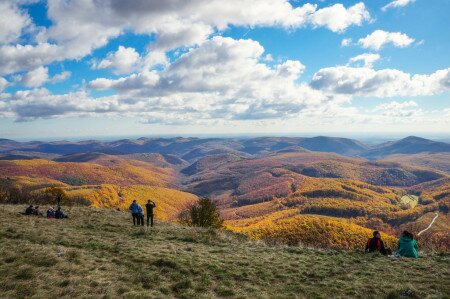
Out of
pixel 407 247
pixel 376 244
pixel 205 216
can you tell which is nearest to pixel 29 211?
pixel 205 216

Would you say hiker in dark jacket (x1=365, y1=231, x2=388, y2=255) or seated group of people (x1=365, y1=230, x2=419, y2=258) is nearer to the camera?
seated group of people (x1=365, y1=230, x2=419, y2=258)

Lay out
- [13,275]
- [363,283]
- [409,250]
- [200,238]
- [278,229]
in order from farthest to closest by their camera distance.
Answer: [278,229] < [200,238] < [409,250] < [363,283] < [13,275]

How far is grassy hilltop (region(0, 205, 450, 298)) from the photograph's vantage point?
13.2 m

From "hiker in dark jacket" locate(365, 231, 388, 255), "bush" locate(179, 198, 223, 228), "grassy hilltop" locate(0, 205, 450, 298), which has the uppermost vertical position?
"grassy hilltop" locate(0, 205, 450, 298)

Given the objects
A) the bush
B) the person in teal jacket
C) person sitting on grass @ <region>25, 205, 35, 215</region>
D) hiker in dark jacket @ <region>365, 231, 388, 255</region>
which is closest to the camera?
the person in teal jacket

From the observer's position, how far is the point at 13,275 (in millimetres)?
12945

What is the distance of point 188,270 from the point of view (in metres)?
16.3

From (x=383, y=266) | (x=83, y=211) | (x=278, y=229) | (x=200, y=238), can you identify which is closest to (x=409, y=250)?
(x=383, y=266)

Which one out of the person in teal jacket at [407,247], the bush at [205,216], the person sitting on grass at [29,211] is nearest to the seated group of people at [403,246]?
the person in teal jacket at [407,247]

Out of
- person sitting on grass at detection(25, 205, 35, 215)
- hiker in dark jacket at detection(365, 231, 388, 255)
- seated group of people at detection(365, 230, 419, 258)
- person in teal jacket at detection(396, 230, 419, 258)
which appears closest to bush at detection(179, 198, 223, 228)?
person sitting on grass at detection(25, 205, 35, 215)

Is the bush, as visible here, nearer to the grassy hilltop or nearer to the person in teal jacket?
the grassy hilltop

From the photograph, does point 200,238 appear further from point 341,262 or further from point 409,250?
point 409,250

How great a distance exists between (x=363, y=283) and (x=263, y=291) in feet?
17.2

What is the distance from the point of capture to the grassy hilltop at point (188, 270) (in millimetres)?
13164
